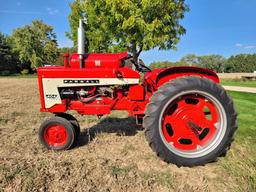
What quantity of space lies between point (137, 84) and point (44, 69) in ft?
4.61

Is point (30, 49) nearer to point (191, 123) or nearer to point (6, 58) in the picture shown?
point (6, 58)

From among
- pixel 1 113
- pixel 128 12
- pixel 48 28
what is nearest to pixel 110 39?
pixel 128 12

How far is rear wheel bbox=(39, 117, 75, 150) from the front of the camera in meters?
3.75

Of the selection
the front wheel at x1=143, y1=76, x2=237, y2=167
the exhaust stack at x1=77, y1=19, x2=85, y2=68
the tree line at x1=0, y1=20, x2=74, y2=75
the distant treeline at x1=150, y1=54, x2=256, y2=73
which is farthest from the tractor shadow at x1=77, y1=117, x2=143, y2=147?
the distant treeline at x1=150, y1=54, x2=256, y2=73

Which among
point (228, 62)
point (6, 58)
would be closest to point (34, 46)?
point (6, 58)

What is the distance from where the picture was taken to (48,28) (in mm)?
59062

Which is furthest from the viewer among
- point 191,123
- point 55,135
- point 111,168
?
point 55,135

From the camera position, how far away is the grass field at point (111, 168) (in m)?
2.69

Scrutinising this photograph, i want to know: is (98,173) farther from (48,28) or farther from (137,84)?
(48,28)

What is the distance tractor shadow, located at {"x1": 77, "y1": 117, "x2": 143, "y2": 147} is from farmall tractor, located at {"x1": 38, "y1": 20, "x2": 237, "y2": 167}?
37cm

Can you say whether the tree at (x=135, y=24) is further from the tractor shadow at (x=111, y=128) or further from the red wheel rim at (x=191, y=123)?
the red wheel rim at (x=191, y=123)

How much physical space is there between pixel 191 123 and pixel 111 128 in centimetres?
201

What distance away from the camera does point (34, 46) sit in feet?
180

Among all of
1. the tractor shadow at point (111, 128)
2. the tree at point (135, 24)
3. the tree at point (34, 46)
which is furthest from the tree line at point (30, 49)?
the tractor shadow at point (111, 128)
